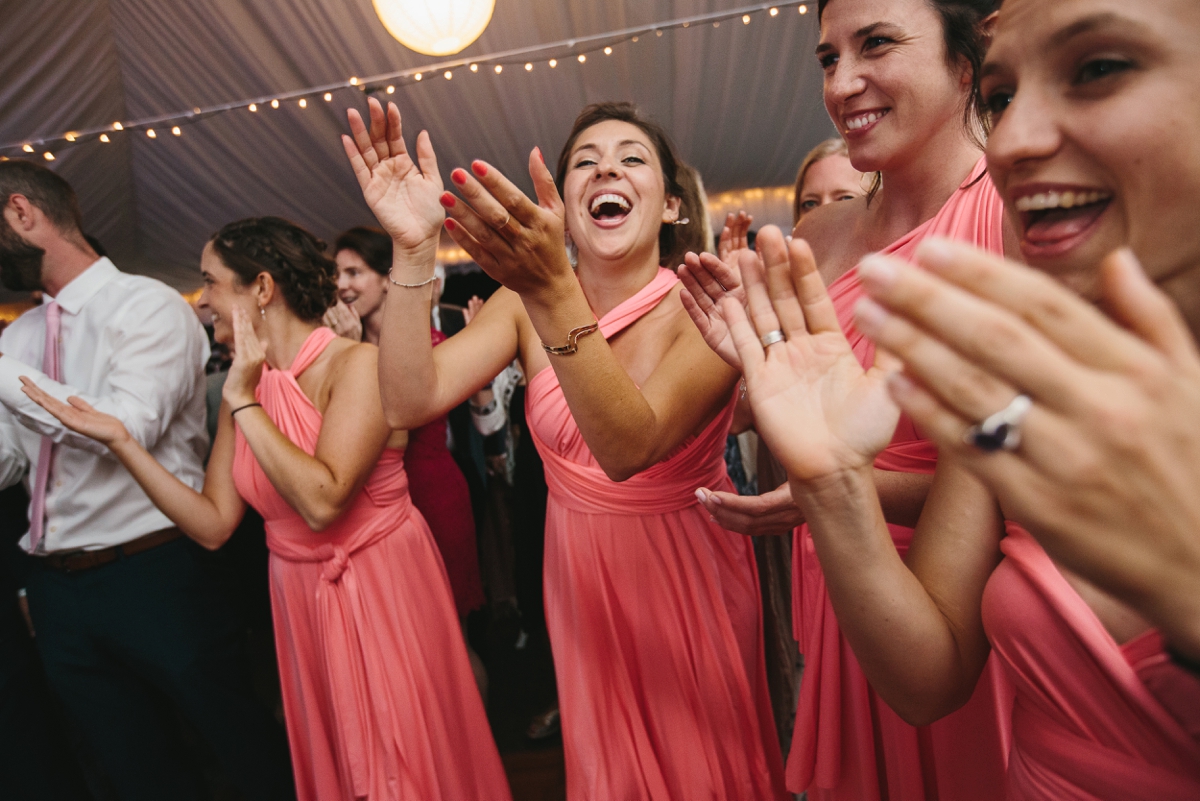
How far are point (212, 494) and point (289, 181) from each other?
5198 millimetres

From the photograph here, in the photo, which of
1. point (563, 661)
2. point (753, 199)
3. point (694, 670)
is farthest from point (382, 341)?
point (753, 199)

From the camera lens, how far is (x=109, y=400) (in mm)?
1987

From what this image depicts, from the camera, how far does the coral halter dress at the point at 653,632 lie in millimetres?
1465

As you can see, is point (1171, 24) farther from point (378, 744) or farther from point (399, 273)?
point (378, 744)

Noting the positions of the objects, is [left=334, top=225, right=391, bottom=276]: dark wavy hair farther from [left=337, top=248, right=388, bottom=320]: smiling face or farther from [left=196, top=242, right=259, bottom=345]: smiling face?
[left=196, top=242, right=259, bottom=345]: smiling face

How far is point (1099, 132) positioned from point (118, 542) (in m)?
2.50

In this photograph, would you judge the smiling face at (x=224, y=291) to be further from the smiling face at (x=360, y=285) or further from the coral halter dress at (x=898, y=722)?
the coral halter dress at (x=898, y=722)

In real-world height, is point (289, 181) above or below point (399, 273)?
above

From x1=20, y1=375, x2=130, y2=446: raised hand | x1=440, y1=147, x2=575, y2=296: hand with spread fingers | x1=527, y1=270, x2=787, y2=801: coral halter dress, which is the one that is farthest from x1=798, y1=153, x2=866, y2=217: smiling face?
x1=20, y1=375, x2=130, y2=446: raised hand

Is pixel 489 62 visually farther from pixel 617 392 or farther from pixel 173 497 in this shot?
pixel 617 392

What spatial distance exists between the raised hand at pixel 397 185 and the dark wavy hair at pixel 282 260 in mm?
760

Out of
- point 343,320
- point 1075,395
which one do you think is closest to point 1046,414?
point 1075,395

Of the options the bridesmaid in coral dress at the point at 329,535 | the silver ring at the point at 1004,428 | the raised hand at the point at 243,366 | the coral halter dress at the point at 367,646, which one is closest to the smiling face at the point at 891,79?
the silver ring at the point at 1004,428

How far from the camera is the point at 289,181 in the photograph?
20.9 ft
